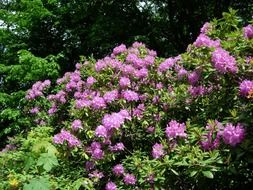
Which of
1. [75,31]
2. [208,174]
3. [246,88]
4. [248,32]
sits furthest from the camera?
[75,31]

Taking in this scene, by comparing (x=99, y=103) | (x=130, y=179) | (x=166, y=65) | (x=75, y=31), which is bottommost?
(x=130, y=179)

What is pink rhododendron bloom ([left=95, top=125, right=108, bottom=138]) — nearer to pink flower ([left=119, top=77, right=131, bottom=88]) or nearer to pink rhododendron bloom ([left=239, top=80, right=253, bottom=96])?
pink flower ([left=119, top=77, right=131, bottom=88])

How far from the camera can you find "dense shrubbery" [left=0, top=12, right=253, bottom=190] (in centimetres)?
343

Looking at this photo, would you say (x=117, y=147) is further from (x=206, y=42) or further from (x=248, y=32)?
(x=248, y=32)

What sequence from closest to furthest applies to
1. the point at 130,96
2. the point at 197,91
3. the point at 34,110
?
the point at 197,91 < the point at 130,96 < the point at 34,110

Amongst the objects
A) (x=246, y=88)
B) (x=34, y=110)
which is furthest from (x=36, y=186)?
(x=34, y=110)

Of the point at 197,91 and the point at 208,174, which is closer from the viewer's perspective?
the point at 208,174

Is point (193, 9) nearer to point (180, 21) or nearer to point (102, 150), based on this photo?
Result: point (180, 21)

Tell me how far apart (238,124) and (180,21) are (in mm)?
10436

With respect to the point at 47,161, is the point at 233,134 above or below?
above

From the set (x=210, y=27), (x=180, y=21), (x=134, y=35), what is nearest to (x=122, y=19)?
(x=134, y=35)

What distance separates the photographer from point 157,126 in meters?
4.87

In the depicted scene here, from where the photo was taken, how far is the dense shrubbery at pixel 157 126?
11.3 ft

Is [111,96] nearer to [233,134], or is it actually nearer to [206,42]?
[206,42]
